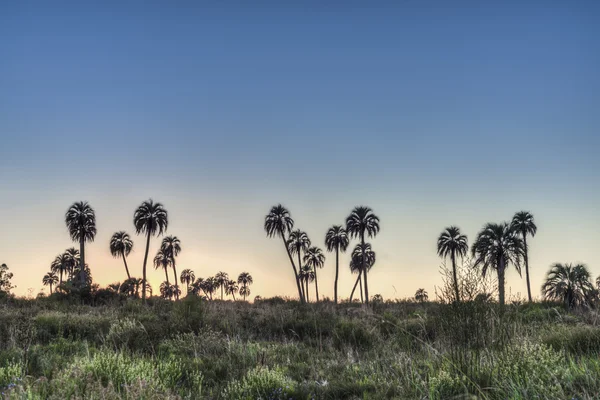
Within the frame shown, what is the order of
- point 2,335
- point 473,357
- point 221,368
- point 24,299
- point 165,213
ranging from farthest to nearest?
point 165,213 → point 24,299 → point 2,335 → point 221,368 → point 473,357

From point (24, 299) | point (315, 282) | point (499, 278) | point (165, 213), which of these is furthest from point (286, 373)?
point (315, 282)

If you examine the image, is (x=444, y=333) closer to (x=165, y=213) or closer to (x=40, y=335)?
(x=40, y=335)

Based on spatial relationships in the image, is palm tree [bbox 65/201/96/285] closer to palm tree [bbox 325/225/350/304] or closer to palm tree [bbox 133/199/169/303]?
palm tree [bbox 133/199/169/303]

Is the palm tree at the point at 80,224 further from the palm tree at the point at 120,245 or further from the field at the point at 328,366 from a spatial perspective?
the field at the point at 328,366

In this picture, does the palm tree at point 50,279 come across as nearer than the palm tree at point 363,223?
No

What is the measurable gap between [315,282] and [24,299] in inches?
2477

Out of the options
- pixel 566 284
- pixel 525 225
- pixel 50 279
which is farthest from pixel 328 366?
pixel 50 279

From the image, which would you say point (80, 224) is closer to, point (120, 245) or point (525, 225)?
point (120, 245)

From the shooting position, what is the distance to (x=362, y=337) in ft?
57.6

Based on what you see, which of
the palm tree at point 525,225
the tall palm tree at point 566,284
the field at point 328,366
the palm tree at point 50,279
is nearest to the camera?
the field at point 328,366

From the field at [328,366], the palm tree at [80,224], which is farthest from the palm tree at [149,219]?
the field at [328,366]

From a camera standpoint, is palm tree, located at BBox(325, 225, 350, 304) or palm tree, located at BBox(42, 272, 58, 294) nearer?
palm tree, located at BBox(325, 225, 350, 304)

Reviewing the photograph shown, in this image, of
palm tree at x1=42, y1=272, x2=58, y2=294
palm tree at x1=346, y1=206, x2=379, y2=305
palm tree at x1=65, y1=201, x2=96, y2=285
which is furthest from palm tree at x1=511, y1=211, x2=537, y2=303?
palm tree at x1=42, y1=272, x2=58, y2=294

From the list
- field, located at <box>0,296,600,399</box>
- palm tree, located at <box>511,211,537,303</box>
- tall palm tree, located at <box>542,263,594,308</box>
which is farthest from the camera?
palm tree, located at <box>511,211,537,303</box>
